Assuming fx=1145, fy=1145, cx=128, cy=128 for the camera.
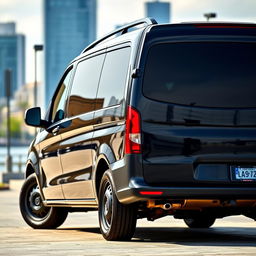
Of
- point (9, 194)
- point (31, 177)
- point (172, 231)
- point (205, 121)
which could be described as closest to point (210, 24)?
point (205, 121)

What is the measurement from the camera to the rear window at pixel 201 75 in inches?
440

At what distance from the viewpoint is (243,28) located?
37.9 feet

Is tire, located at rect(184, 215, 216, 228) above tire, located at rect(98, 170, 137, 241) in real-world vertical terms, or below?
below

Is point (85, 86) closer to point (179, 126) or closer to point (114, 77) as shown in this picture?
point (114, 77)

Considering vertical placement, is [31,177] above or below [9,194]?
above

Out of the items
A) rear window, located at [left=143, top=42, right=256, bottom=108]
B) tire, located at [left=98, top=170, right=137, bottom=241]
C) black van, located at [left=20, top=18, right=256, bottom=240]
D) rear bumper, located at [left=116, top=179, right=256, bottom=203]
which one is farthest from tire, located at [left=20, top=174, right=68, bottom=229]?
rear window, located at [left=143, top=42, right=256, bottom=108]

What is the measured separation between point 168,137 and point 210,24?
1276mm

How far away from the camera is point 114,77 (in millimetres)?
11938

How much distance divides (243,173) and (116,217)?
1342mm

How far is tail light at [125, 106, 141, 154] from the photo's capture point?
11086 mm

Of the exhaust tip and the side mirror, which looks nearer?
the exhaust tip

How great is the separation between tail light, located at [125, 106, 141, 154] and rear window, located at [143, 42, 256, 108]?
255mm

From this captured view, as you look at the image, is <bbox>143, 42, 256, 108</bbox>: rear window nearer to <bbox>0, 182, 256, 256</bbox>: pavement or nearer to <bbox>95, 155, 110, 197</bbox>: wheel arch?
<bbox>95, 155, 110, 197</bbox>: wheel arch

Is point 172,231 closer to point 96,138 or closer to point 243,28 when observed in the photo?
point 96,138
